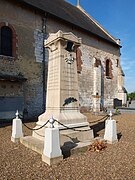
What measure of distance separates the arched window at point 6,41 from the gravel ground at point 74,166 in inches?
299

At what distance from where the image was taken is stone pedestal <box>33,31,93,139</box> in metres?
5.58

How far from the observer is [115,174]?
3486 millimetres

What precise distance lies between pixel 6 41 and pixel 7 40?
0.30ft

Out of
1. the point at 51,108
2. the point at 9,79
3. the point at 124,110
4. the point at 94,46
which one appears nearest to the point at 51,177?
the point at 51,108

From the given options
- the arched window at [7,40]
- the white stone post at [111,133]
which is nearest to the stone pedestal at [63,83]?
the white stone post at [111,133]

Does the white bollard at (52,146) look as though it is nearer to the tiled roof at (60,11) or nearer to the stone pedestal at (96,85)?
the tiled roof at (60,11)

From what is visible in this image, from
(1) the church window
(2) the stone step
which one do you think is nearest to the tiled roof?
(1) the church window

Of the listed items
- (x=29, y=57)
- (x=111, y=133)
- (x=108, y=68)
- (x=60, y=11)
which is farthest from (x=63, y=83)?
(x=108, y=68)

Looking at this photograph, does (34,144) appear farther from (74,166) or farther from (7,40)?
(7,40)

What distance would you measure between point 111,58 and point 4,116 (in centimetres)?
1387

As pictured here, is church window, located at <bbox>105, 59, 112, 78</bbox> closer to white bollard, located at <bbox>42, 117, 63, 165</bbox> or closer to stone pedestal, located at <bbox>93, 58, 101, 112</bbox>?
stone pedestal, located at <bbox>93, 58, 101, 112</bbox>

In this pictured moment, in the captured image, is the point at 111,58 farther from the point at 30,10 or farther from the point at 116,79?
the point at 30,10

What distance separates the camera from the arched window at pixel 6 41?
1122cm

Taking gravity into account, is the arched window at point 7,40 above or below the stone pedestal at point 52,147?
above
